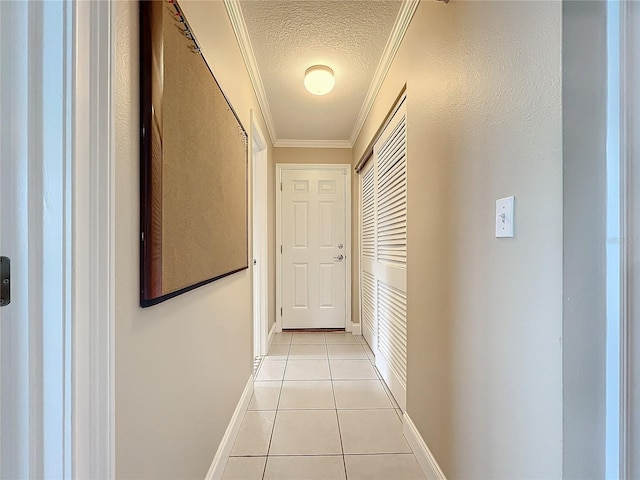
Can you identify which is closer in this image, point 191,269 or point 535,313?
point 535,313

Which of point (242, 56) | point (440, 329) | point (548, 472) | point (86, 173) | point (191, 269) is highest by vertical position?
point (242, 56)

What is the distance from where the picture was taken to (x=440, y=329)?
1.25 meters

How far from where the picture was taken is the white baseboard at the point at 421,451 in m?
1.27

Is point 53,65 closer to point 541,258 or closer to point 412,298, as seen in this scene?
point 541,258

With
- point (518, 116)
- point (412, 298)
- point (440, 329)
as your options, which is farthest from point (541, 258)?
point (412, 298)

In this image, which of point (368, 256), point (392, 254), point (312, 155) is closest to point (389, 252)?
point (392, 254)

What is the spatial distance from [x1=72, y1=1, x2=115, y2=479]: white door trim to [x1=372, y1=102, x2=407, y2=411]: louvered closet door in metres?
1.49

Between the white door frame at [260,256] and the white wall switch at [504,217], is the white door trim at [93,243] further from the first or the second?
the white door frame at [260,256]

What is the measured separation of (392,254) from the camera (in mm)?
2137

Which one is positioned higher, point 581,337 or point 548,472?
point 581,337

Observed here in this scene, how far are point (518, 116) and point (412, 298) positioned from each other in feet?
3.28

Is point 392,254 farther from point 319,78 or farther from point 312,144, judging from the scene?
point 312,144

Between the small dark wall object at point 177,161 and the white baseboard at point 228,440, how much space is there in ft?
2.57

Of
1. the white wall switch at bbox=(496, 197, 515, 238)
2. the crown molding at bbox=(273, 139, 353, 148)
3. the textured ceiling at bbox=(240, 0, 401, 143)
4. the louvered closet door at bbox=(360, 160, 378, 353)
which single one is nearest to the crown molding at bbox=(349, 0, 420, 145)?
the textured ceiling at bbox=(240, 0, 401, 143)
